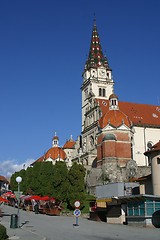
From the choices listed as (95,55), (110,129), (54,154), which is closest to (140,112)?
(110,129)

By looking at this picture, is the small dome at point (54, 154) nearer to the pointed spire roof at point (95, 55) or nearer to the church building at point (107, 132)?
the church building at point (107, 132)

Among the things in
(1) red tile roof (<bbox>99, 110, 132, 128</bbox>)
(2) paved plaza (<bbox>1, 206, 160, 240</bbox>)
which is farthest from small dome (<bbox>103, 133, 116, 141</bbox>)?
(2) paved plaza (<bbox>1, 206, 160, 240</bbox>)

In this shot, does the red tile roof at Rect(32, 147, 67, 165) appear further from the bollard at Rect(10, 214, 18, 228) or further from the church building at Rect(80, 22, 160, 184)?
the bollard at Rect(10, 214, 18, 228)

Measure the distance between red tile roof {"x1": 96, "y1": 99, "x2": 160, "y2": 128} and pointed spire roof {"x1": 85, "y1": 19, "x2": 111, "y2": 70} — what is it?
1839 cm

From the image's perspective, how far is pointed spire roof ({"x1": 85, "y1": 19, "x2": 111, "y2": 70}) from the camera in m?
99.9

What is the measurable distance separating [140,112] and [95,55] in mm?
29522

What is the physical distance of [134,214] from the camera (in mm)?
29219

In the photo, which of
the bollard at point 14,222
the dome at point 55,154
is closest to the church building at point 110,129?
the dome at point 55,154

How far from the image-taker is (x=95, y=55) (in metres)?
103

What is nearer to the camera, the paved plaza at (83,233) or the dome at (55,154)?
the paved plaza at (83,233)

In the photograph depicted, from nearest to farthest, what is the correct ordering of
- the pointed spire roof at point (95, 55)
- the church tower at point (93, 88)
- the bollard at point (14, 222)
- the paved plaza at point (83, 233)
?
the paved plaza at point (83, 233)
the bollard at point (14, 222)
the church tower at point (93, 88)
the pointed spire roof at point (95, 55)

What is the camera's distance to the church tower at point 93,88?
82375 millimetres

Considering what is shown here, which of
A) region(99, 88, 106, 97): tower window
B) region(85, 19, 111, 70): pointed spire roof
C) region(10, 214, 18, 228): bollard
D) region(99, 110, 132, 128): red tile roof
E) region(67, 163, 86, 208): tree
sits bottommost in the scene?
region(10, 214, 18, 228): bollard

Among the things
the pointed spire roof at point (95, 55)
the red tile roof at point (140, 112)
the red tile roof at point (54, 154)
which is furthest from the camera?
the pointed spire roof at point (95, 55)
